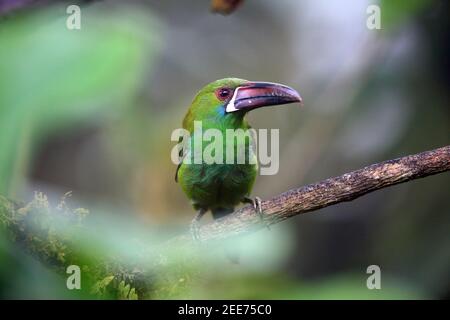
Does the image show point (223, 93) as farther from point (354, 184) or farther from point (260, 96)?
point (354, 184)

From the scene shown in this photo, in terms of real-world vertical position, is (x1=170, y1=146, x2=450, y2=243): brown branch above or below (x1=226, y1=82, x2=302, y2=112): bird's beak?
below

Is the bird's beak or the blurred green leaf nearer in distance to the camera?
the blurred green leaf

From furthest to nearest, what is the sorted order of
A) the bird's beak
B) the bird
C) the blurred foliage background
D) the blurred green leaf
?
the bird < the bird's beak < the blurred green leaf < the blurred foliage background

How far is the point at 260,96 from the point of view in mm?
2812

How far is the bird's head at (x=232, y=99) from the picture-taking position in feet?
8.97

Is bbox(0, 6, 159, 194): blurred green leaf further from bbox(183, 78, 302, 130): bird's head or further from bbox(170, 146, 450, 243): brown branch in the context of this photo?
bbox(170, 146, 450, 243): brown branch

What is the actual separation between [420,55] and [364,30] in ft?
1.34

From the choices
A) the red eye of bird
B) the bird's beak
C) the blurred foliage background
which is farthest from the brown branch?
the red eye of bird

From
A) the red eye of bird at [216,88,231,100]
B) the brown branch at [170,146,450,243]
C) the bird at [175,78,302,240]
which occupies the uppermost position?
the red eye of bird at [216,88,231,100]

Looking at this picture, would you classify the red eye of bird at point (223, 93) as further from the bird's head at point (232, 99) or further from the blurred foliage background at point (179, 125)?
the blurred foliage background at point (179, 125)

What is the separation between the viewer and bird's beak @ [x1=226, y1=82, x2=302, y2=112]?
8.87 ft

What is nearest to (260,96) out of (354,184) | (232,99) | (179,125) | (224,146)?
(232,99)

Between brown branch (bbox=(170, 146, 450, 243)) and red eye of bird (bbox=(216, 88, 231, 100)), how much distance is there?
88 cm

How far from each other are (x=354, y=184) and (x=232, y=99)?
3.24ft
